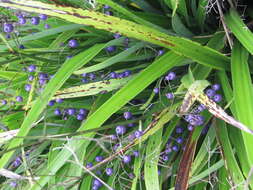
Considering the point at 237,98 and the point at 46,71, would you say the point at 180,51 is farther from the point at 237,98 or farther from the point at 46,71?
the point at 46,71

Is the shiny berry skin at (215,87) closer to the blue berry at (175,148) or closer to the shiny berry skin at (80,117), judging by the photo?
the blue berry at (175,148)

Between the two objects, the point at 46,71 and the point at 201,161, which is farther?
the point at 46,71

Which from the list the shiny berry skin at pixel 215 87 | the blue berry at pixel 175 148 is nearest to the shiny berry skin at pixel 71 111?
the blue berry at pixel 175 148

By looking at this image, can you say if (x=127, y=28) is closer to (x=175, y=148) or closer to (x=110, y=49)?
(x=110, y=49)

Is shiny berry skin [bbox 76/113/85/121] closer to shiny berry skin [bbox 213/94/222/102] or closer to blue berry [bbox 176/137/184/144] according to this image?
blue berry [bbox 176/137/184/144]

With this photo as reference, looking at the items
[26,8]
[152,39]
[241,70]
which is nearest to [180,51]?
[152,39]

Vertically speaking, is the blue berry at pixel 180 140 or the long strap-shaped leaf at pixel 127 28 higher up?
the long strap-shaped leaf at pixel 127 28

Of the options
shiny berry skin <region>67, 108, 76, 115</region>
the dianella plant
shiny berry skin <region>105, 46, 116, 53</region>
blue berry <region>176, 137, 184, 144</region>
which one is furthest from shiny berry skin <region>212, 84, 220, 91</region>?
shiny berry skin <region>67, 108, 76, 115</region>

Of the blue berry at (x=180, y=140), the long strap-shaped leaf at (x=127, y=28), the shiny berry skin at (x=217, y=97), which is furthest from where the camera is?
the blue berry at (x=180, y=140)
